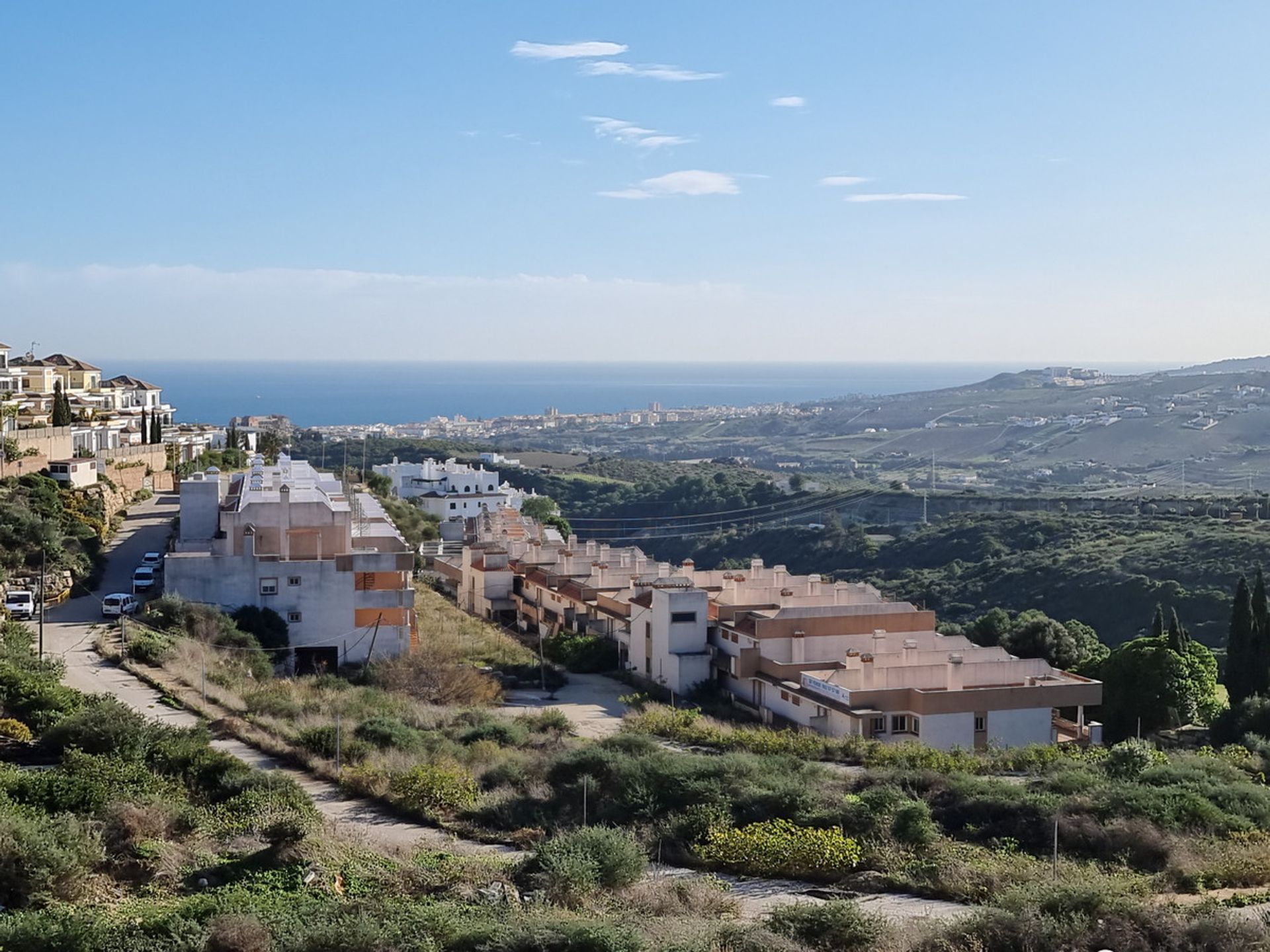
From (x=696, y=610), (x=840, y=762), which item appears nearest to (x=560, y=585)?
(x=696, y=610)

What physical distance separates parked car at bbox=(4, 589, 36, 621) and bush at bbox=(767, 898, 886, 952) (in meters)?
16.9

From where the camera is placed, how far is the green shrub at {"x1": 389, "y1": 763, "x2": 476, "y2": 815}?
1275cm

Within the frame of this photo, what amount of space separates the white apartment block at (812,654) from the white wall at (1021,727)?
20mm

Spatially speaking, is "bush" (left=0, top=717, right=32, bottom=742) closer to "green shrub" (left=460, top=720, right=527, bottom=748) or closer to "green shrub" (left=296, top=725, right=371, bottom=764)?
"green shrub" (left=296, top=725, right=371, bottom=764)

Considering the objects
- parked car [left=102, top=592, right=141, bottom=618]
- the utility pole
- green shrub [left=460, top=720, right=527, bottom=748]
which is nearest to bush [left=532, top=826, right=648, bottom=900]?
green shrub [left=460, top=720, right=527, bottom=748]

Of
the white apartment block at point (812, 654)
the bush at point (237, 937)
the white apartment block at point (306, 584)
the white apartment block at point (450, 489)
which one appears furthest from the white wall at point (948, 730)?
the white apartment block at point (450, 489)

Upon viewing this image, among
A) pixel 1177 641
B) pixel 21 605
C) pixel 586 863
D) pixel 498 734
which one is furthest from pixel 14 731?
pixel 1177 641

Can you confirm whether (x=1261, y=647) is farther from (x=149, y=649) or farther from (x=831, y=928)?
(x=149, y=649)

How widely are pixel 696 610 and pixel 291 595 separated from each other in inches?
273

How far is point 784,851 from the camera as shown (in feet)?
37.3

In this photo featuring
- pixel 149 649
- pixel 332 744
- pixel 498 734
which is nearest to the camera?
pixel 332 744

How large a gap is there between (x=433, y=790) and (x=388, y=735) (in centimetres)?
242

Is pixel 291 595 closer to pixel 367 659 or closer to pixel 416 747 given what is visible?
pixel 367 659

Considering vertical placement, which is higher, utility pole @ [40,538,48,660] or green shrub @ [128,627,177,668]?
utility pole @ [40,538,48,660]
